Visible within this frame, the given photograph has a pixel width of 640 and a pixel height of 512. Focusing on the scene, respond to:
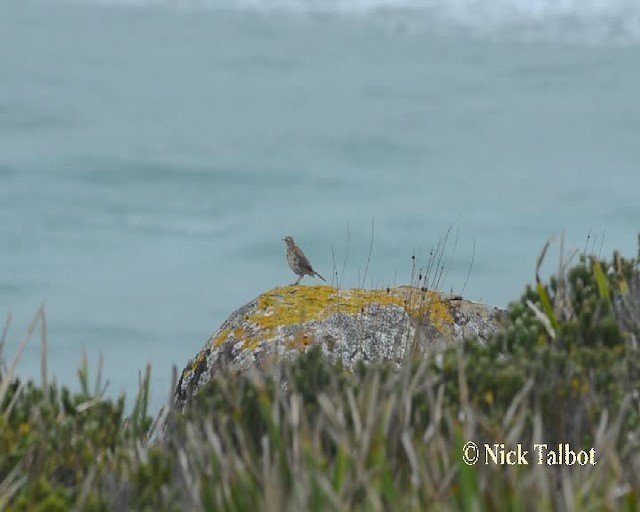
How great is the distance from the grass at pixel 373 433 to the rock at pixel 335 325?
133 inches

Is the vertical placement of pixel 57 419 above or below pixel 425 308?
below

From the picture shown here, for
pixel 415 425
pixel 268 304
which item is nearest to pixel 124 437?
pixel 415 425

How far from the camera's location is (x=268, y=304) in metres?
9.73

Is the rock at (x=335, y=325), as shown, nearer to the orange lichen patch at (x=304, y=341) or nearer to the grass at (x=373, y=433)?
the orange lichen patch at (x=304, y=341)

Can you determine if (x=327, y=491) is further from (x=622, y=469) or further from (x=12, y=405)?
(x=12, y=405)

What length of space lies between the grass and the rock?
3.38 metres

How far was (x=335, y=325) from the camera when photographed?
30.5 feet

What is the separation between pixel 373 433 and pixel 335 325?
5274mm

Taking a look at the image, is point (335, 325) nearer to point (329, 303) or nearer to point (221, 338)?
point (329, 303)

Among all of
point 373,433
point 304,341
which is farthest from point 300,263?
point 373,433

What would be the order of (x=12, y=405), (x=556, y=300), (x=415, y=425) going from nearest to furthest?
(x=415, y=425), (x=12, y=405), (x=556, y=300)

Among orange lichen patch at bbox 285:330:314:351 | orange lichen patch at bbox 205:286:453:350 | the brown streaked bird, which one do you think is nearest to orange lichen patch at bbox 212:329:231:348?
orange lichen patch at bbox 205:286:453:350

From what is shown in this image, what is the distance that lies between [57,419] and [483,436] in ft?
6.74

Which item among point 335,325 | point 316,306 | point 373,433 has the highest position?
point 316,306
